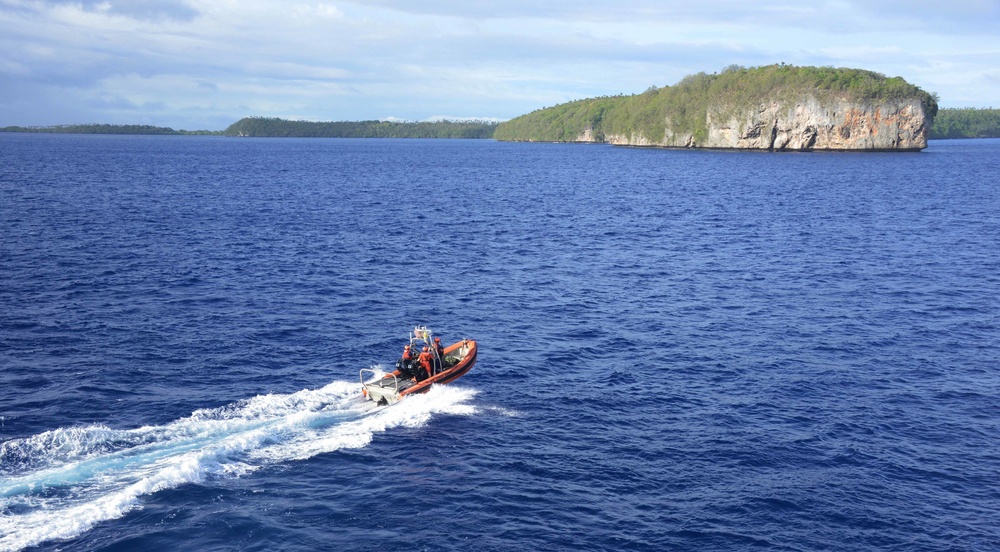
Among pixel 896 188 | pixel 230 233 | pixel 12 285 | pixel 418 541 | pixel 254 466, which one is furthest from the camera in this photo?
pixel 896 188

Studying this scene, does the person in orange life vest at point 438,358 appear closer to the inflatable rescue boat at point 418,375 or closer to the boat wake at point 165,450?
the inflatable rescue boat at point 418,375

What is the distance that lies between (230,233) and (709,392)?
50.1 metres

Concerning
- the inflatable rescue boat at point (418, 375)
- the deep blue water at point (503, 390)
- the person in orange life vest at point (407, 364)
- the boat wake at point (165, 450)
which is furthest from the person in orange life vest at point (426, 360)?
the deep blue water at point (503, 390)

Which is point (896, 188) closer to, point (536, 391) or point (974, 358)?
point (974, 358)

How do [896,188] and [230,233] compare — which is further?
[896,188]

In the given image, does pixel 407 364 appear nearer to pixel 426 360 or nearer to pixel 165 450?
pixel 426 360

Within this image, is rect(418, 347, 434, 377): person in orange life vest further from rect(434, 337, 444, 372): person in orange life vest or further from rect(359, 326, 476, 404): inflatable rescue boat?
rect(434, 337, 444, 372): person in orange life vest

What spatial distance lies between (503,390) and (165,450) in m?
14.1

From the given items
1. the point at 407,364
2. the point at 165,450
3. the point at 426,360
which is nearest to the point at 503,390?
the point at 426,360

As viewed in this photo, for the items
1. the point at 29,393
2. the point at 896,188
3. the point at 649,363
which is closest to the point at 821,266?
the point at 649,363

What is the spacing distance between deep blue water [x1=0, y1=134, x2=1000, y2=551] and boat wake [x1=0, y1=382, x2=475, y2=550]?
11 centimetres

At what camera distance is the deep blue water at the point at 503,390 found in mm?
24531

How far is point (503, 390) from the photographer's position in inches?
1399

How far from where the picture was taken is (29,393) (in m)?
32.8
